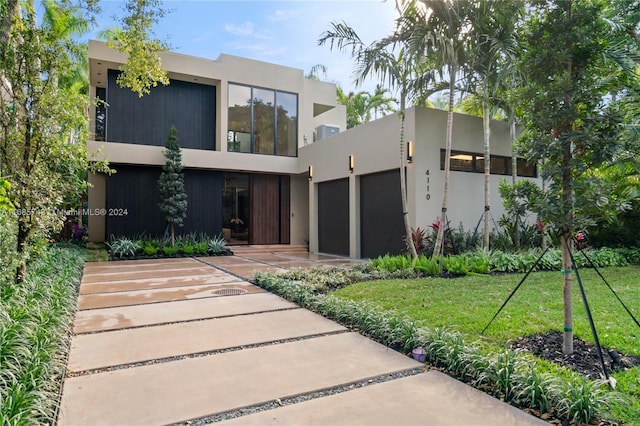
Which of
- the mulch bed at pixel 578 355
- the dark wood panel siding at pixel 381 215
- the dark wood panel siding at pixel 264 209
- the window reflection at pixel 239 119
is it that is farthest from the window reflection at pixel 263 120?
the mulch bed at pixel 578 355

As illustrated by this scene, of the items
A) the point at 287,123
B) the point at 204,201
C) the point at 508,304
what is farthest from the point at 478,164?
the point at 204,201

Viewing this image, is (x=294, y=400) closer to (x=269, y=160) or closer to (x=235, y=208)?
(x=269, y=160)

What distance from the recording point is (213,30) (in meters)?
11.8

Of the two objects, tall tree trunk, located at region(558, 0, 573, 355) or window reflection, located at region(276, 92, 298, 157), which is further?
window reflection, located at region(276, 92, 298, 157)

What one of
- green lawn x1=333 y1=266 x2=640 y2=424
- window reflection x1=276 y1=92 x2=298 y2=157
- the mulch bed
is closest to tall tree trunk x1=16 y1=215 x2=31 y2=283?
green lawn x1=333 y1=266 x2=640 y2=424

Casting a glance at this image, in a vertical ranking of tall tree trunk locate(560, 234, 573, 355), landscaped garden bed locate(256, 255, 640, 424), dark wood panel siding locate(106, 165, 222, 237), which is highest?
dark wood panel siding locate(106, 165, 222, 237)

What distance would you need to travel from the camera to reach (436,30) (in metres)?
7.28

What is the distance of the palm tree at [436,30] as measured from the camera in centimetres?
706

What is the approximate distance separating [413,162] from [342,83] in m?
17.7

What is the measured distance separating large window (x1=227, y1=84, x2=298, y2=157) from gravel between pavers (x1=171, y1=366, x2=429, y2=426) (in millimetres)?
11603

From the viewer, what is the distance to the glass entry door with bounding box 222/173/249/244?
1399cm

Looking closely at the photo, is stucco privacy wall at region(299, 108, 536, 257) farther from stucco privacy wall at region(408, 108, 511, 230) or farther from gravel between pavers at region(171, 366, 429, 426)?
gravel between pavers at region(171, 366, 429, 426)

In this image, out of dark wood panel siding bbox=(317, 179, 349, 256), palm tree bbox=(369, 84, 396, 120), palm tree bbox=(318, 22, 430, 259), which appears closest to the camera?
palm tree bbox=(318, 22, 430, 259)

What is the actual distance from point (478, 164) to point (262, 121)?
25.2ft
